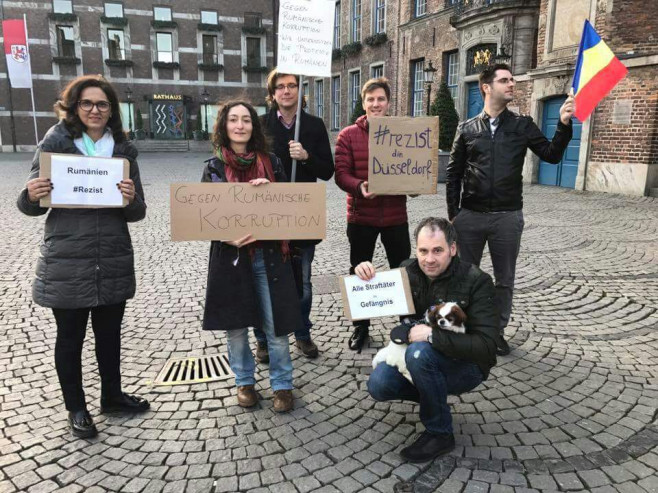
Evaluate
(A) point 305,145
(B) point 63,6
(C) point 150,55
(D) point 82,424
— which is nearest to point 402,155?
(A) point 305,145

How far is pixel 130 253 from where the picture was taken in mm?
2941

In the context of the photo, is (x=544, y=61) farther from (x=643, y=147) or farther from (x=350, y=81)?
(x=350, y=81)

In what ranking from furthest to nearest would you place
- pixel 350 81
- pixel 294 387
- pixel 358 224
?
pixel 350 81 < pixel 358 224 < pixel 294 387

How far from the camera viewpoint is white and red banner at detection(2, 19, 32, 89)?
83.5 feet

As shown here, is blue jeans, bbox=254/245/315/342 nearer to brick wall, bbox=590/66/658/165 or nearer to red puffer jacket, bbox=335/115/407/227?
red puffer jacket, bbox=335/115/407/227

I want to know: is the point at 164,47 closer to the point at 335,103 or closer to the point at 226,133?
the point at 335,103

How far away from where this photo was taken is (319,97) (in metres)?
30.0

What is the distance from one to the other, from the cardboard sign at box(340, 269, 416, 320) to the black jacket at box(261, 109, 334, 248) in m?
0.91

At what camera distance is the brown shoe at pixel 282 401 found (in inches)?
120

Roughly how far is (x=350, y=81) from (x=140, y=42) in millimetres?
16981

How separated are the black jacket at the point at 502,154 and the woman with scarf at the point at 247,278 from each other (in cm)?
146

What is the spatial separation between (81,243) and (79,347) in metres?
0.60

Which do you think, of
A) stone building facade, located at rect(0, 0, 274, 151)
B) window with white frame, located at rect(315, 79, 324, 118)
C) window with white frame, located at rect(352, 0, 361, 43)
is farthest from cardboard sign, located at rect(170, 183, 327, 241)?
stone building facade, located at rect(0, 0, 274, 151)

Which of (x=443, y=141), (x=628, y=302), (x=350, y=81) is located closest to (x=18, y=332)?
(x=628, y=302)
